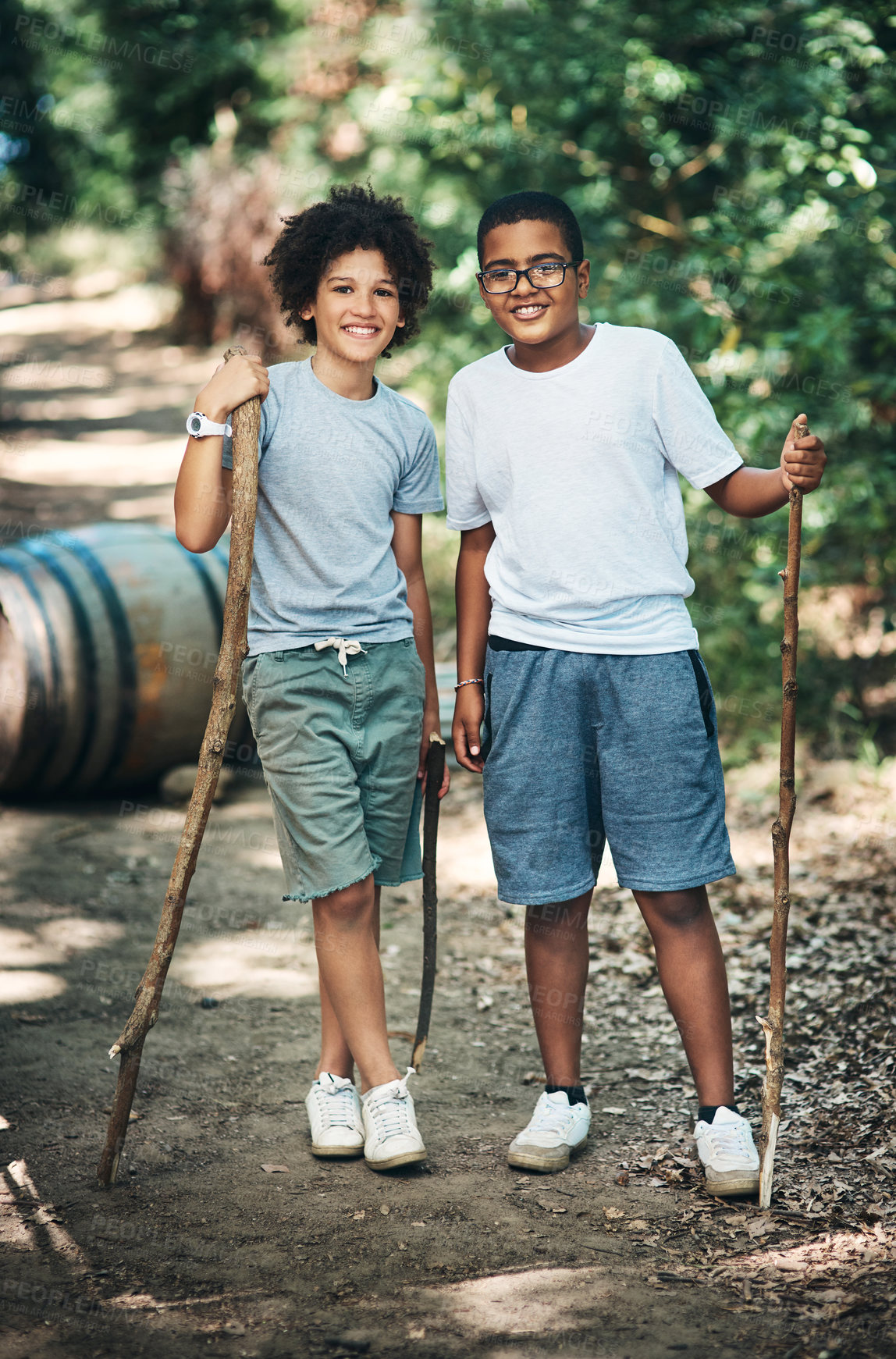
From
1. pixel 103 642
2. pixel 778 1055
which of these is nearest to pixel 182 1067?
pixel 778 1055

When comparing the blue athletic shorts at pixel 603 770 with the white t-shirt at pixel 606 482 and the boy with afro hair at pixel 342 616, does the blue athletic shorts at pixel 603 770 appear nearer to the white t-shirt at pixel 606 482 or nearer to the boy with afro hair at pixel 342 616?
the white t-shirt at pixel 606 482

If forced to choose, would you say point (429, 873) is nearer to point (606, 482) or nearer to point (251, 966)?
point (606, 482)

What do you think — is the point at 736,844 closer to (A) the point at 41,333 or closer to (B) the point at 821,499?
(B) the point at 821,499

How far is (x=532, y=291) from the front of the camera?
239 centimetres

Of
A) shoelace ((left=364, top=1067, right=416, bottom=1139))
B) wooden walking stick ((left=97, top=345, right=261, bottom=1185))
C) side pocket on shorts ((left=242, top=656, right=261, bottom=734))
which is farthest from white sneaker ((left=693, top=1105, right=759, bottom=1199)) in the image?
side pocket on shorts ((left=242, top=656, right=261, bottom=734))

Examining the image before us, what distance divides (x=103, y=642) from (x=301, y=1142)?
8.60 feet

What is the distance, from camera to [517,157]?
5.96 metres

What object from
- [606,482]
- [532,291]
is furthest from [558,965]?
[532,291]

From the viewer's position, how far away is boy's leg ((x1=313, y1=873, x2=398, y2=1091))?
99.2 inches

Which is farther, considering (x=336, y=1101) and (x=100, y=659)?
(x=100, y=659)

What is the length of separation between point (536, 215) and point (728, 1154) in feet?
6.34

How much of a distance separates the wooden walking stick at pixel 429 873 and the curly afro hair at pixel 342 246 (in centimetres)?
92

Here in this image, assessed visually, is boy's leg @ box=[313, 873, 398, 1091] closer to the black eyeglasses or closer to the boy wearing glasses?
the boy wearing glasses

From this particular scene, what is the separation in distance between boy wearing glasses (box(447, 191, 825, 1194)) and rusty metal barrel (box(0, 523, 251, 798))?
2639 millimetres
